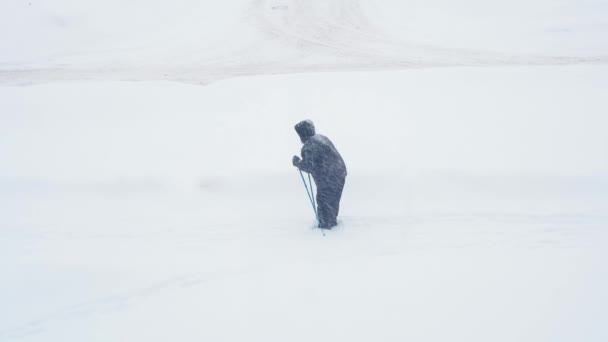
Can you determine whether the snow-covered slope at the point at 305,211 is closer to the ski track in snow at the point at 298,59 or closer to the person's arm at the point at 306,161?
the person's arm at the point at 306,161

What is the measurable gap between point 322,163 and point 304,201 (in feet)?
4.90

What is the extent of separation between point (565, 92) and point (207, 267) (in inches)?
314

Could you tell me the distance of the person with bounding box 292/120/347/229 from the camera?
5531 millimetres

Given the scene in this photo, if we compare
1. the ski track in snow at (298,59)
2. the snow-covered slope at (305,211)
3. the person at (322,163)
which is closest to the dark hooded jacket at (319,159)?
the person at (322,163)

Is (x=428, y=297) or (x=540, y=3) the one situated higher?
(x=540, y=3)

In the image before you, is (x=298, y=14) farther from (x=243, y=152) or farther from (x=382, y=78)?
(x=243, y=152)

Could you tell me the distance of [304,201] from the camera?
694 centimetres

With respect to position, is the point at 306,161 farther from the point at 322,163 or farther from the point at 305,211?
the point at 305,211

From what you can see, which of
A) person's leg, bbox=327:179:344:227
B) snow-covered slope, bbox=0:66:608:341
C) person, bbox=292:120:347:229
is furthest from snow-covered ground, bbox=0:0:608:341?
person, bbox=292:120:347:229

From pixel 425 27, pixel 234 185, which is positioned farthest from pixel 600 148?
pixel 425 27

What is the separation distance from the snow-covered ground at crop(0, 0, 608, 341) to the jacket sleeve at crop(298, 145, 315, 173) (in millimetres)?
952

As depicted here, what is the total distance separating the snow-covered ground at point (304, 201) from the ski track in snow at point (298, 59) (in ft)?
0.35

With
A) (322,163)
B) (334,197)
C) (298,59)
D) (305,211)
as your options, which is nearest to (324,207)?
(334,197)

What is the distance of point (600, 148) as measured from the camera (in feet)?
24.0
